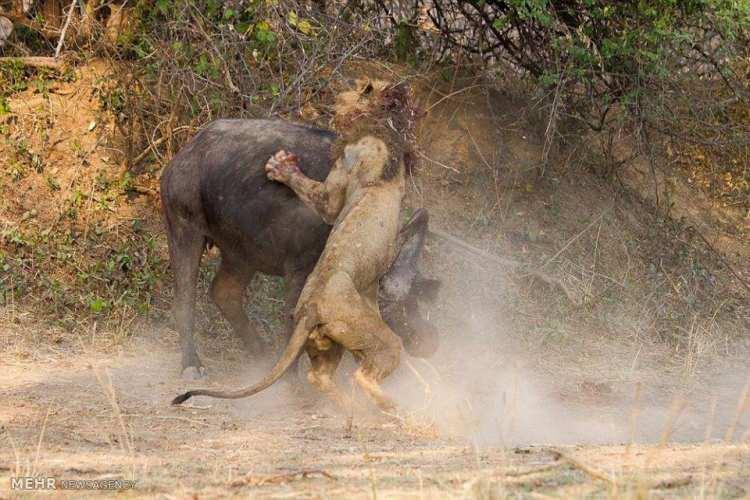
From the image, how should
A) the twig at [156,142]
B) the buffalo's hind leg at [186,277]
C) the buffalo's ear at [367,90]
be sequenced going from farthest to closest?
1. the twig at [156,142]
2. the buffalo's hind leg at [186,277]
3. the buffalo's ear at [367,90]

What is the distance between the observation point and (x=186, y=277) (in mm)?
8133

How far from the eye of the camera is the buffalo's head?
698 cm

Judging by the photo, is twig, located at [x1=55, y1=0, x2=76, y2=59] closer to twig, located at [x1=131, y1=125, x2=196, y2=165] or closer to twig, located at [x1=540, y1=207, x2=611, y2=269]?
twig, located at [x1=131, y1=125, x2=196, y2=165]

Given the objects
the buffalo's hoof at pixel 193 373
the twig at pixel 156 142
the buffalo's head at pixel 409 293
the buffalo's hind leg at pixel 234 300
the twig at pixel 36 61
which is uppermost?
the twig at pixel 36 61

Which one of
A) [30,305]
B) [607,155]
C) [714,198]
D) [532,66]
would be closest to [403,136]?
[30,305]

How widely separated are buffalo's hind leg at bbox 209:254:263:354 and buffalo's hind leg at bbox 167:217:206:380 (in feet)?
0.97

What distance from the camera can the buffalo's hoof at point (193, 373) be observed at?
25.9 ft

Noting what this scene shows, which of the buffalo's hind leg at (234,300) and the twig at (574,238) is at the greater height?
the twig at (574,238)

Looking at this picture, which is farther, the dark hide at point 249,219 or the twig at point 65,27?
the twig at point 65,27

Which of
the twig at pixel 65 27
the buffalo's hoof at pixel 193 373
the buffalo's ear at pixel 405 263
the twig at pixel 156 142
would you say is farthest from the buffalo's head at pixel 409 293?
the twig at pixel 65 27

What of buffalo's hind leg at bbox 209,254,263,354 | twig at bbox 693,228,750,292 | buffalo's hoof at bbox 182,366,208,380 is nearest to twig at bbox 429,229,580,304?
twig at bbox 693,228,750,292

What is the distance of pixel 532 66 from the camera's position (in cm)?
1088

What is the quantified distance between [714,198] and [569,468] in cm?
797

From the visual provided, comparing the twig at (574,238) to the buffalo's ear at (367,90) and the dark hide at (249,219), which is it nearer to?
the dark hide at (249,219)
